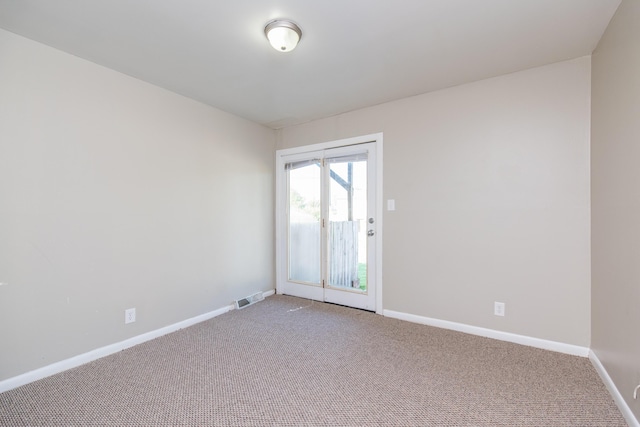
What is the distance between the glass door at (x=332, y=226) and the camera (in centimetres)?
333

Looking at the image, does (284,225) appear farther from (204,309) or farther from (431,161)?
(431,161)

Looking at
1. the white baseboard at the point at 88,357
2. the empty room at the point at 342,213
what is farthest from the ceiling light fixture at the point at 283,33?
the white baseboard at the point at 88,357

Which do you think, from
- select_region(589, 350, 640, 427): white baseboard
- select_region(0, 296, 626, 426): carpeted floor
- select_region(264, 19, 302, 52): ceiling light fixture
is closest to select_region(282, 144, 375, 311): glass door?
select_region(0, 296, 626, 426): carpeted floor

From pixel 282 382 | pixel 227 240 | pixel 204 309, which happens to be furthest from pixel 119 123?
pixel 282 382

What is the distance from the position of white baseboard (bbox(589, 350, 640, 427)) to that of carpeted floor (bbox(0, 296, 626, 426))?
0.04 metres

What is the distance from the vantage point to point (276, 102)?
10.2 feet

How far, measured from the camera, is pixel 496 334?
8.40 feet

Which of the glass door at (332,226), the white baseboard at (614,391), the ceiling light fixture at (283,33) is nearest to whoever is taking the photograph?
the white baseboard at (614,391)

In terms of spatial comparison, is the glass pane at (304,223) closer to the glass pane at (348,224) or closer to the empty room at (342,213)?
the glass pane at (348,224)

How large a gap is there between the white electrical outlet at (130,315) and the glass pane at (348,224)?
2077 mm

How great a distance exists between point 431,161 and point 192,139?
8.04 ft

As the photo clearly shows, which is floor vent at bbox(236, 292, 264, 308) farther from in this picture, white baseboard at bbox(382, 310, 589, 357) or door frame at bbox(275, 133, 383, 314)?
white baseboard at bbox(382, 310, 589, 357)

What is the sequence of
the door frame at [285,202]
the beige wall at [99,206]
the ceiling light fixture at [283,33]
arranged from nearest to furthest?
the ceiling light fixture at [283,33], the beige wall at [99,206], the door frame at [285,202]

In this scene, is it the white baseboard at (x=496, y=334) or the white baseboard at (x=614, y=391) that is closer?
the white baseboard at (x=614, y=391)
